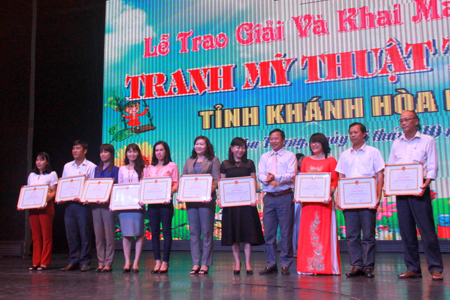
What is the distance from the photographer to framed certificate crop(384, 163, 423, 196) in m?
3.53

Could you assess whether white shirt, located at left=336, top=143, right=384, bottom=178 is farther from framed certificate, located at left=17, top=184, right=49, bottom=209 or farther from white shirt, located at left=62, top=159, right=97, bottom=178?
framed certificate, located at left=17, top=184, right=49, bottom=209

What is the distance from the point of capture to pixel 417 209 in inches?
140

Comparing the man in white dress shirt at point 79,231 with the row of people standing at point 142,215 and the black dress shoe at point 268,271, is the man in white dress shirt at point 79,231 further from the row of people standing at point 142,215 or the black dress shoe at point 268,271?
the black dress shoe at point 268,271

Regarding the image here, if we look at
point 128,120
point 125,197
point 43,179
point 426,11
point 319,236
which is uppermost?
point 426,11

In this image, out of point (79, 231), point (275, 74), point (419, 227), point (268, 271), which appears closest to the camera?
point (419, 227)

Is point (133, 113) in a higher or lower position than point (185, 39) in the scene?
lower

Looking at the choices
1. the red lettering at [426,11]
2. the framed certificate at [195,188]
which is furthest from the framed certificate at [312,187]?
the red lettering at [426,11]

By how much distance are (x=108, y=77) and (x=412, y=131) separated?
571 centimetres

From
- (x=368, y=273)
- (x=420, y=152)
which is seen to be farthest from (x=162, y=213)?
(x=420, y=152)

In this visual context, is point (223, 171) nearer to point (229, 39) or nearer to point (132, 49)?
point (229, 39)

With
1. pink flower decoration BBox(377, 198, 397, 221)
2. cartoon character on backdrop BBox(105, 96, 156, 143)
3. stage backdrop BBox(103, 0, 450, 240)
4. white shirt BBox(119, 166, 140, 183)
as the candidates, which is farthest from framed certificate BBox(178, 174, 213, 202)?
cartoon character on backdrop BBox(105, 96, 156, 143)

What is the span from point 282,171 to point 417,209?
3.89ft

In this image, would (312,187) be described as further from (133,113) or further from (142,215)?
(133,113)

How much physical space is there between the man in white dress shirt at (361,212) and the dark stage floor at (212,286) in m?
0.18
